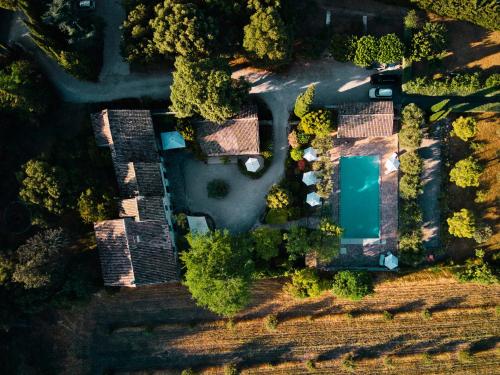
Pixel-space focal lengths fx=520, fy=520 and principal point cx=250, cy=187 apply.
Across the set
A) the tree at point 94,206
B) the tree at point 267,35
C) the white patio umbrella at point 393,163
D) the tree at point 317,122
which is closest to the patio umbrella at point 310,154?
the tree at point 317,122

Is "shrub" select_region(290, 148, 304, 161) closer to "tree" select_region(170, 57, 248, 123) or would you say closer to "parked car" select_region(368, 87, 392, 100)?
"tree" select_region(170, 57, 248, 123)

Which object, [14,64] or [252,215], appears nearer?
[14,64]

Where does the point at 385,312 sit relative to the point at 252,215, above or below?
below

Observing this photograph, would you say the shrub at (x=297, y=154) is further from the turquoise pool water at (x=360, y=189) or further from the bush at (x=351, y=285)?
the bush at (x=351, y=285)

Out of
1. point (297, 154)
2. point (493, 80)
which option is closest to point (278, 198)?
point (297, 154)

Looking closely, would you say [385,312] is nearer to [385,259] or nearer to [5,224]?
[385,259]

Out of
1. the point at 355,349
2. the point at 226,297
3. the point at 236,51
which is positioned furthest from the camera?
the point at 355,349

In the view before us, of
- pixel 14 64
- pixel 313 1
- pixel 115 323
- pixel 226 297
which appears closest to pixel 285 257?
pixel 226 297
